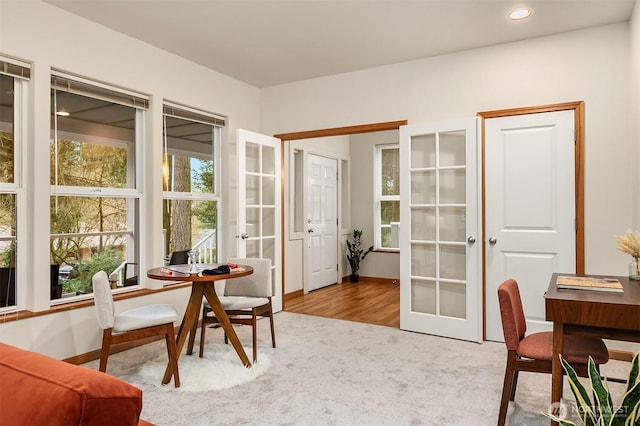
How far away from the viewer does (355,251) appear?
279 inches

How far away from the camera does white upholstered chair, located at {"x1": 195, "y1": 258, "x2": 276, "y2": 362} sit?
10.8 ft

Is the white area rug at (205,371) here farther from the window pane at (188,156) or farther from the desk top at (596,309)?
the desk top at (596,309)

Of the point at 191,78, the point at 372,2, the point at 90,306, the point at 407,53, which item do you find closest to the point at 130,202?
the point at 90,306

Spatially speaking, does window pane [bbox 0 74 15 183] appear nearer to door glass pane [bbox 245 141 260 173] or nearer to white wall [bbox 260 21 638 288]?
door glass pane [bbox 245 141 260 173]

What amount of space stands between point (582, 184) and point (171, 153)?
3672 millimetres

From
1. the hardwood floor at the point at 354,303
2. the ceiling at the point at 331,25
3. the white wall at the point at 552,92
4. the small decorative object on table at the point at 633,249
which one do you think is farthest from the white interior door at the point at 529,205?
the hardwood floor at the point at 354,303

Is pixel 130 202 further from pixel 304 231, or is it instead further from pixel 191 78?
pixel 304 231

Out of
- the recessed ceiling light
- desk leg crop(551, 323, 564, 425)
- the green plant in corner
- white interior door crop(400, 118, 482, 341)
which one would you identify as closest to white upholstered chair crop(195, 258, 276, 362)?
white interior door crop(400, 118, 482, 341)

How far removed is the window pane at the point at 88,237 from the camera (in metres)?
3.22

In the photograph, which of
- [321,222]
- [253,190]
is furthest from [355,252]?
[253,190]

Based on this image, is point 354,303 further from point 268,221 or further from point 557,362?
point 557,362

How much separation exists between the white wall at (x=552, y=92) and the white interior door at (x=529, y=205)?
15 centimetres

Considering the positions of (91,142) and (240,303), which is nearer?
(240,303)

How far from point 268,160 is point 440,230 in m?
2.03
